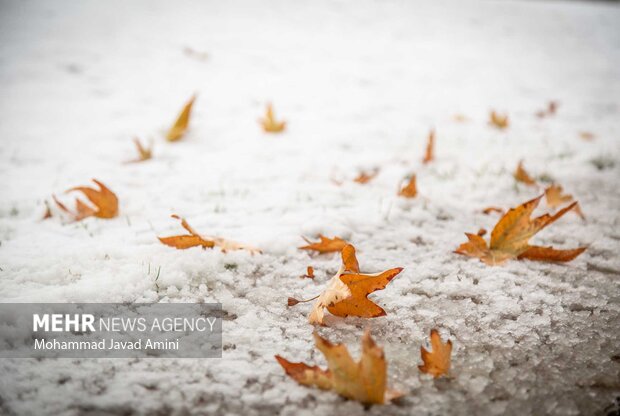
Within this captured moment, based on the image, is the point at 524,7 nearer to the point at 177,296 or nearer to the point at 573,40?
the point at 573,40

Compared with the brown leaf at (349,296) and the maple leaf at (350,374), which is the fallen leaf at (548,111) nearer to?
the brown leaf at (349,296)

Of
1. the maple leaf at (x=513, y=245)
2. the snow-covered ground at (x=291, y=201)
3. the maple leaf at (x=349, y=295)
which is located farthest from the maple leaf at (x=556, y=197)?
the maple leaf at (x=349, y=295)

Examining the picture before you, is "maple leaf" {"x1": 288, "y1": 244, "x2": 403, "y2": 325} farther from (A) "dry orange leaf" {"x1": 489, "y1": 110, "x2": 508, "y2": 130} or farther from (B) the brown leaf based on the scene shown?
(A) "dry orange leaf" {"x1": 489, "y1": 110, "x2": 508, "y2": 130}

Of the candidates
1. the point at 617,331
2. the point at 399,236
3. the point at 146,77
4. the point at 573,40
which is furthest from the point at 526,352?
the point at 573,40

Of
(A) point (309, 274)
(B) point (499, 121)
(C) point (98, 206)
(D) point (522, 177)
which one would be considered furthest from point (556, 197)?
(C) point (98, 206)

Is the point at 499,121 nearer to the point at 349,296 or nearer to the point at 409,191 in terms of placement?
the point at 409,191

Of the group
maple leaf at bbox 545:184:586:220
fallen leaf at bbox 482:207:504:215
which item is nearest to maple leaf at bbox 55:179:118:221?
fallen leaf at bbox 482:207:504:215
